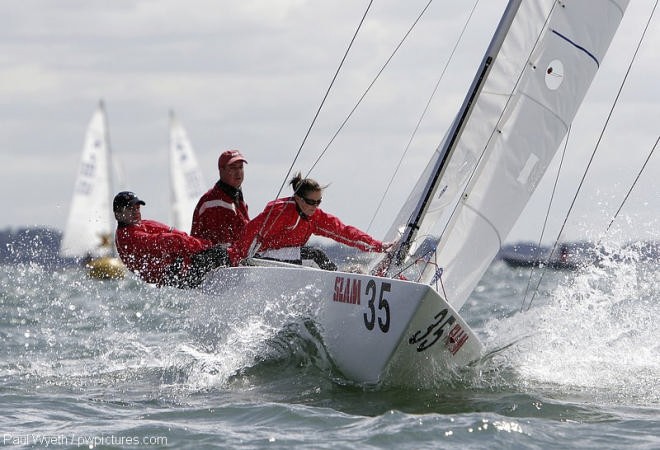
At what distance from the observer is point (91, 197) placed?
27.9m

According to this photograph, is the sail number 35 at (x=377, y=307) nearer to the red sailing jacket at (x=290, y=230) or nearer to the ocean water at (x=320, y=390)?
the ocean water at (x=320, y=390)

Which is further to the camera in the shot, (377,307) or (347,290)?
(347,290)

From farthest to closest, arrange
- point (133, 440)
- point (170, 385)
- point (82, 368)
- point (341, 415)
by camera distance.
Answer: point (82, 368)
point (170, 385)
point (341, 415)
point (133, 440)

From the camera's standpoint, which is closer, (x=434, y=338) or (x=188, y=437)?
(x=188, y=437)

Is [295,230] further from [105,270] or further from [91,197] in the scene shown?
[91,197]

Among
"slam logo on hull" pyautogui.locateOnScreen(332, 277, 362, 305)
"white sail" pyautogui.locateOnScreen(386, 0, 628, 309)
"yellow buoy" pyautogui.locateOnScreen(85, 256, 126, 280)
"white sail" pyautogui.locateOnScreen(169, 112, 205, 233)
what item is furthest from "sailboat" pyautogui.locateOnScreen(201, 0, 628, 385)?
"white sail" pyautogui.locateOnScreen(169, 112, 205, 233)

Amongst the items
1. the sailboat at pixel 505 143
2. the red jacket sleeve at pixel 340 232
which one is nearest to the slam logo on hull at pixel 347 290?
the sailboat at pixel 505 143

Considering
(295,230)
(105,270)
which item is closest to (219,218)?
(295,230)

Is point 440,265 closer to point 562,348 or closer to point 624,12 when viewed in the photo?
point 562,348

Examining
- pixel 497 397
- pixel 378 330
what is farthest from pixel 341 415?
pixel 497 397

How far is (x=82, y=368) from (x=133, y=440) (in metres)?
2.61

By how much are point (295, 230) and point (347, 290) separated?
105cm

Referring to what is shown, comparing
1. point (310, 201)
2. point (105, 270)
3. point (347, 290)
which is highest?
point (105, 270)

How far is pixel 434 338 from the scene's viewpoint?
213 inches
